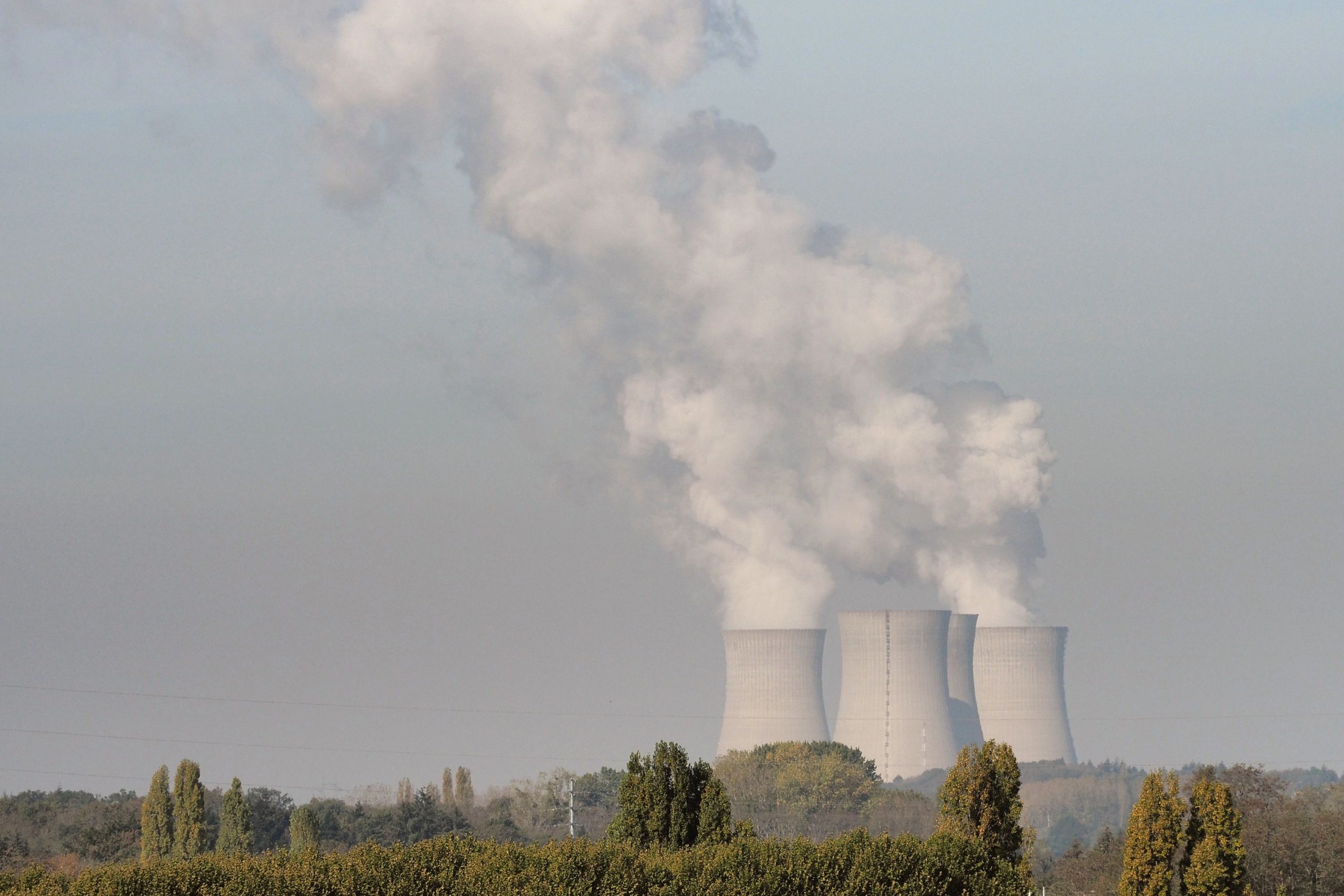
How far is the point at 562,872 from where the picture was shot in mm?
17828

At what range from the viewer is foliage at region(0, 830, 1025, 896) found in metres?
17.0

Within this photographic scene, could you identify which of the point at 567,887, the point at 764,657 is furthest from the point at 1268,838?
the point at 567,887

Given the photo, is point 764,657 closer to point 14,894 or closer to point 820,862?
point 820,862

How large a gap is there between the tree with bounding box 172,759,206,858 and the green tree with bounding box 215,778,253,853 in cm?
78

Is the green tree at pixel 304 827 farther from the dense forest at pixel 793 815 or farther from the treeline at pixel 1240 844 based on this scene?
the treeline at pixel 1240 844

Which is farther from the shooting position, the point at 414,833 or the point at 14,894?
the point at 414,833

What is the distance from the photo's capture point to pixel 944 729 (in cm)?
5703

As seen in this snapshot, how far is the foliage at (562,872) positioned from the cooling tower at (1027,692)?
37.5 meters

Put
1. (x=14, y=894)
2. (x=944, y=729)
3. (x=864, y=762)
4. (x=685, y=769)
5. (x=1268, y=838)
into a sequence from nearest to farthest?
(x=14, y=894) < (x=685, y=769) < (x=1268, y=838) < (x=944, y=729) < (x=864, y=762)

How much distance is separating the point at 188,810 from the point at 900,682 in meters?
25.6

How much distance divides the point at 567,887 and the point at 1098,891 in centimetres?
2287

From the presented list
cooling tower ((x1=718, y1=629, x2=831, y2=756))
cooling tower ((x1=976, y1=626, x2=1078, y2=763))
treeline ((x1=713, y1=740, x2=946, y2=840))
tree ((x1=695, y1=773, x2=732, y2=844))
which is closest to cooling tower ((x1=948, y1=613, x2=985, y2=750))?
cooling tower ((x1=976, y1=626, x2=1078, y2=763))

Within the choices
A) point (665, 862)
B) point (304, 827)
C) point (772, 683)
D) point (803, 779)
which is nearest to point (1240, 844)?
point (665, 862)

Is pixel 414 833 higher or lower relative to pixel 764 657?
lower
